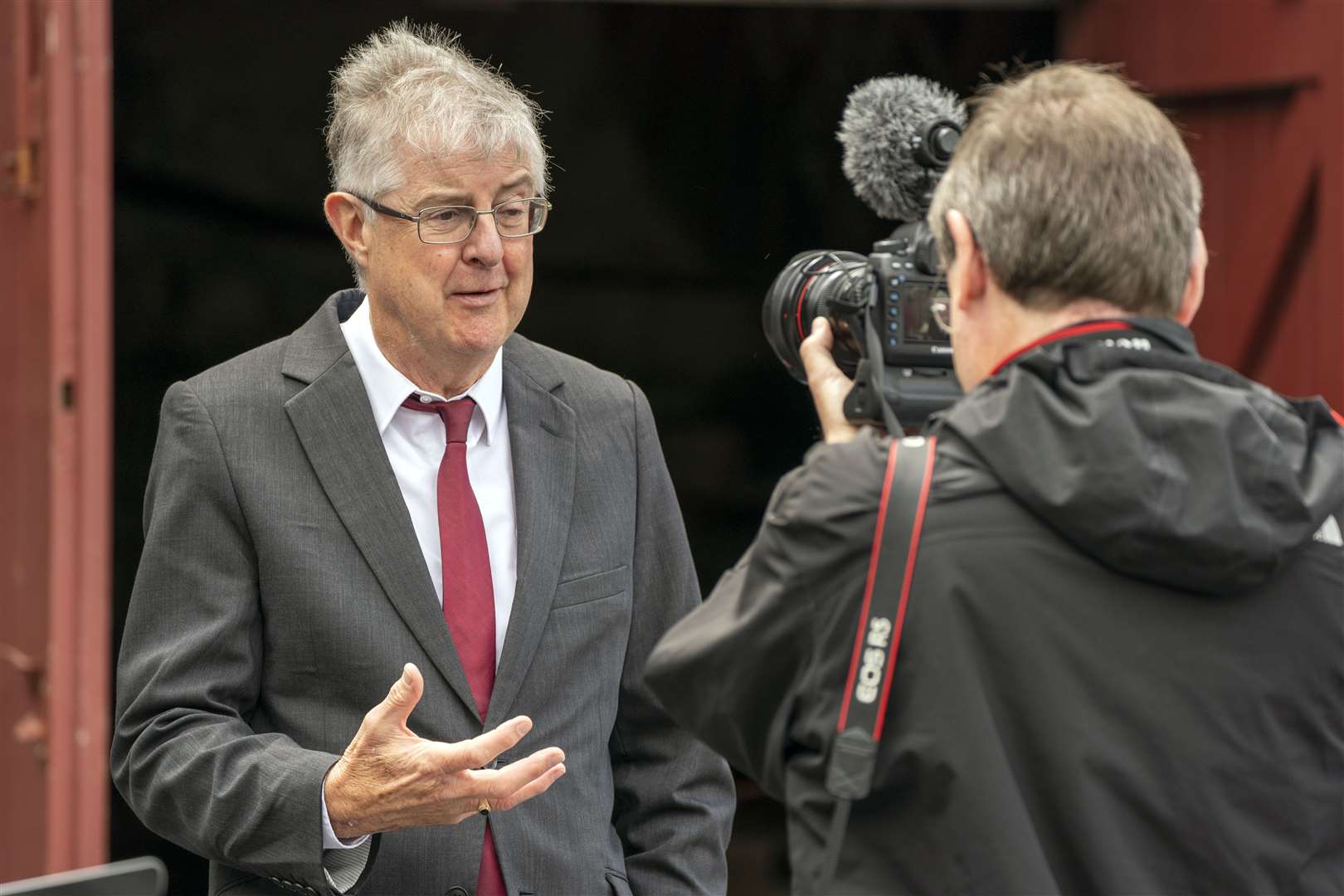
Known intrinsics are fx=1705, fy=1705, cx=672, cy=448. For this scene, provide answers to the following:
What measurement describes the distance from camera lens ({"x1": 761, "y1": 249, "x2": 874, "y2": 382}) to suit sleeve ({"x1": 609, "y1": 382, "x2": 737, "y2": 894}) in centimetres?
33

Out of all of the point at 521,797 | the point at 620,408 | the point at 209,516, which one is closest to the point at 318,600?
the point at 209,516

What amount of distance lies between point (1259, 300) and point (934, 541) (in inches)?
112

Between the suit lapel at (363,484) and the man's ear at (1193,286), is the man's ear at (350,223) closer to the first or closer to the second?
the suit lapel at (363,484)

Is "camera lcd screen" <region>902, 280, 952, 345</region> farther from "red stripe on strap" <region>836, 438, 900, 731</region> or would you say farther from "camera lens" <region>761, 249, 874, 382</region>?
"red stripe on strap" <region>836, 438, 900, 731</region>

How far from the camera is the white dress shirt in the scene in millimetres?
2031

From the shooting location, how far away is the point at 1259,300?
3871 mm

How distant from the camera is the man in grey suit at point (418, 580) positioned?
1.85 m

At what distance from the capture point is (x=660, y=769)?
214 centimetres

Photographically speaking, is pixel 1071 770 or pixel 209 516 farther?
pixel 209 516

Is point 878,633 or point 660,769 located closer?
point 878,633

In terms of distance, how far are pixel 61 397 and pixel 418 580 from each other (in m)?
1.73

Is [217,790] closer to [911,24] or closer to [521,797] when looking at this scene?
[521,797]

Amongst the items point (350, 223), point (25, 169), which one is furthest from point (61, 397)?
point (350, 223)

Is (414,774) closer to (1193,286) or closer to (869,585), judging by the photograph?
(869,585)
